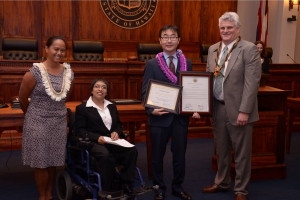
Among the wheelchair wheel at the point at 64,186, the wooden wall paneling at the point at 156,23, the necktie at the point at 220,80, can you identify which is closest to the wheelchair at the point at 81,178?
the wheelchair wheel at the point at 64,186

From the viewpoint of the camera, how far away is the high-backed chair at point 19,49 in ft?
20.3

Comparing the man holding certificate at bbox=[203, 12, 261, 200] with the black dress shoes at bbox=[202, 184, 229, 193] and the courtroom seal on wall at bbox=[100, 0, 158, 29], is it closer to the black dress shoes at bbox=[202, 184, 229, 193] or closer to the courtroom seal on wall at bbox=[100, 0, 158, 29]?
the black dress shoes at bbox=[202, 184, 229, 193]

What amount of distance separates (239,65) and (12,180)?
2.62 m

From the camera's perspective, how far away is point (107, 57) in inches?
333

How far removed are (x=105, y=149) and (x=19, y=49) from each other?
412cm

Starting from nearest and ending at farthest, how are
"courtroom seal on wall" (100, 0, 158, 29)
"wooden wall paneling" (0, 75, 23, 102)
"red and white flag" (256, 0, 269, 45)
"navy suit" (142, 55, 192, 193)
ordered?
"navy suit" (142, 55, 192, 193) → "wooden wall paneling" (0, 75, 23, 102) → "courtroom seal on wall" (100, 0, 158, 29) → "red and white flag" (256, 0, 269, 45)

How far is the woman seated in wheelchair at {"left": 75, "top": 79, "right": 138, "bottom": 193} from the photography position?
2.80 meters

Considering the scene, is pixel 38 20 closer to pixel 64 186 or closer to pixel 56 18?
pixel 56 18

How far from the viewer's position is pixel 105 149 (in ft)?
9.52

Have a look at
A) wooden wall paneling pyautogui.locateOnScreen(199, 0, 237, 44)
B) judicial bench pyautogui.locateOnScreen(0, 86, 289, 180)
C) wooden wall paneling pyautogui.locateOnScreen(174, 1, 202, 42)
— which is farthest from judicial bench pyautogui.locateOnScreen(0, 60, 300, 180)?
wooden wall paneling pyautogui.locateOnScreen(174, 1, 202, 42)

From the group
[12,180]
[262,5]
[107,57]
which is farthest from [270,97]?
[262,5]

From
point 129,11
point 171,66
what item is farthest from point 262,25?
point 171,66

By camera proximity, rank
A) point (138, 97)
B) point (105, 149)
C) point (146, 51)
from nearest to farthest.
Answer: point (105, 149), point (138, 97), point (146, 51)

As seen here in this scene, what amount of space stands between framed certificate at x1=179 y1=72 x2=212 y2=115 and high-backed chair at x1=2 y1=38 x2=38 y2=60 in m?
4.12
